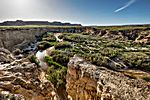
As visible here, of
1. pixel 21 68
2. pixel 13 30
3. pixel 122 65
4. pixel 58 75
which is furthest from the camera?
pixel 13 30

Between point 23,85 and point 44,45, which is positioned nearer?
point 23,85

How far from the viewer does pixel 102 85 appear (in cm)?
1958

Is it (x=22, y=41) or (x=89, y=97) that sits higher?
(x=89, y=97)

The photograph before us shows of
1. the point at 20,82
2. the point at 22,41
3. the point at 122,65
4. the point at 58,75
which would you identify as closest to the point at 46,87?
the point at 20,82

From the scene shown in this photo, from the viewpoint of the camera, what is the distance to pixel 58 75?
41188 mm

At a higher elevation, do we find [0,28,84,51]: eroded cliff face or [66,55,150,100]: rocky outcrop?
[66,55,150,100]: rocky outcrop

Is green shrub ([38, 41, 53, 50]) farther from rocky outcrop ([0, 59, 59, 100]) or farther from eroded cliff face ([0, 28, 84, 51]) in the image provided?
rocky outcrop ([0, 59, 59, 100])

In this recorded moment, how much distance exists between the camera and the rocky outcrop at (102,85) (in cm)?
1626

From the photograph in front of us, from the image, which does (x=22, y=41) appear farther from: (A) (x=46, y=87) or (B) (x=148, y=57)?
(A) (x=46, y=87)

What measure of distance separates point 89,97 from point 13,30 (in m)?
68.4

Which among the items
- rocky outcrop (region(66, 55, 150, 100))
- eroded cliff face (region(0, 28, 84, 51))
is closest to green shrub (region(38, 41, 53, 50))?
eroded cliff face (region(0, 28, 84, 51))

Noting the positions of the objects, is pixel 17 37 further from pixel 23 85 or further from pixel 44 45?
pixel 23 85

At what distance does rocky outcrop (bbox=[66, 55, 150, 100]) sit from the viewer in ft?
53.3

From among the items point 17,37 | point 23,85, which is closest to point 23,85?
point 23,85
